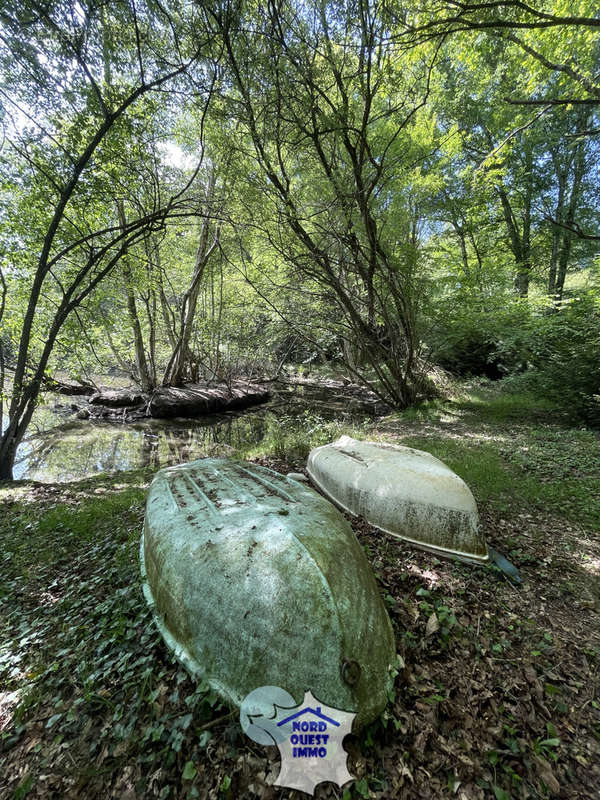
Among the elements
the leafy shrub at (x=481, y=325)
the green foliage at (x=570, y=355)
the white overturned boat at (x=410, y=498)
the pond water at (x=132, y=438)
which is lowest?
the pond water at (x=132, y=438)

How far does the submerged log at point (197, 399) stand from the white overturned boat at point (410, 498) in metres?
7.95

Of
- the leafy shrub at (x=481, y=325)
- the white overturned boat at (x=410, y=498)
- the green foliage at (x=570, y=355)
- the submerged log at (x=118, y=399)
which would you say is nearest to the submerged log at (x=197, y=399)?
the submerged log at (x=118, y=399)

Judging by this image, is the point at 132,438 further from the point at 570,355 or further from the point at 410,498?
the point at 570,355

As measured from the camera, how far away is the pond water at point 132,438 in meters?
6.63

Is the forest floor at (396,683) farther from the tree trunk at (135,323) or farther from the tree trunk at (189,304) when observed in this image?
the tree trunk at (189,304)

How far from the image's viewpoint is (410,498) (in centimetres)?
303

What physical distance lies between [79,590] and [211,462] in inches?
57.8

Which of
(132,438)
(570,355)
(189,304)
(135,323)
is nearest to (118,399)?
(135,323)

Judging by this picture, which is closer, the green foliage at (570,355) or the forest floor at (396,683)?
the forest floor at (396,683)

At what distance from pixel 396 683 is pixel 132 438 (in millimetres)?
8455

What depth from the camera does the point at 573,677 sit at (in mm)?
1813
